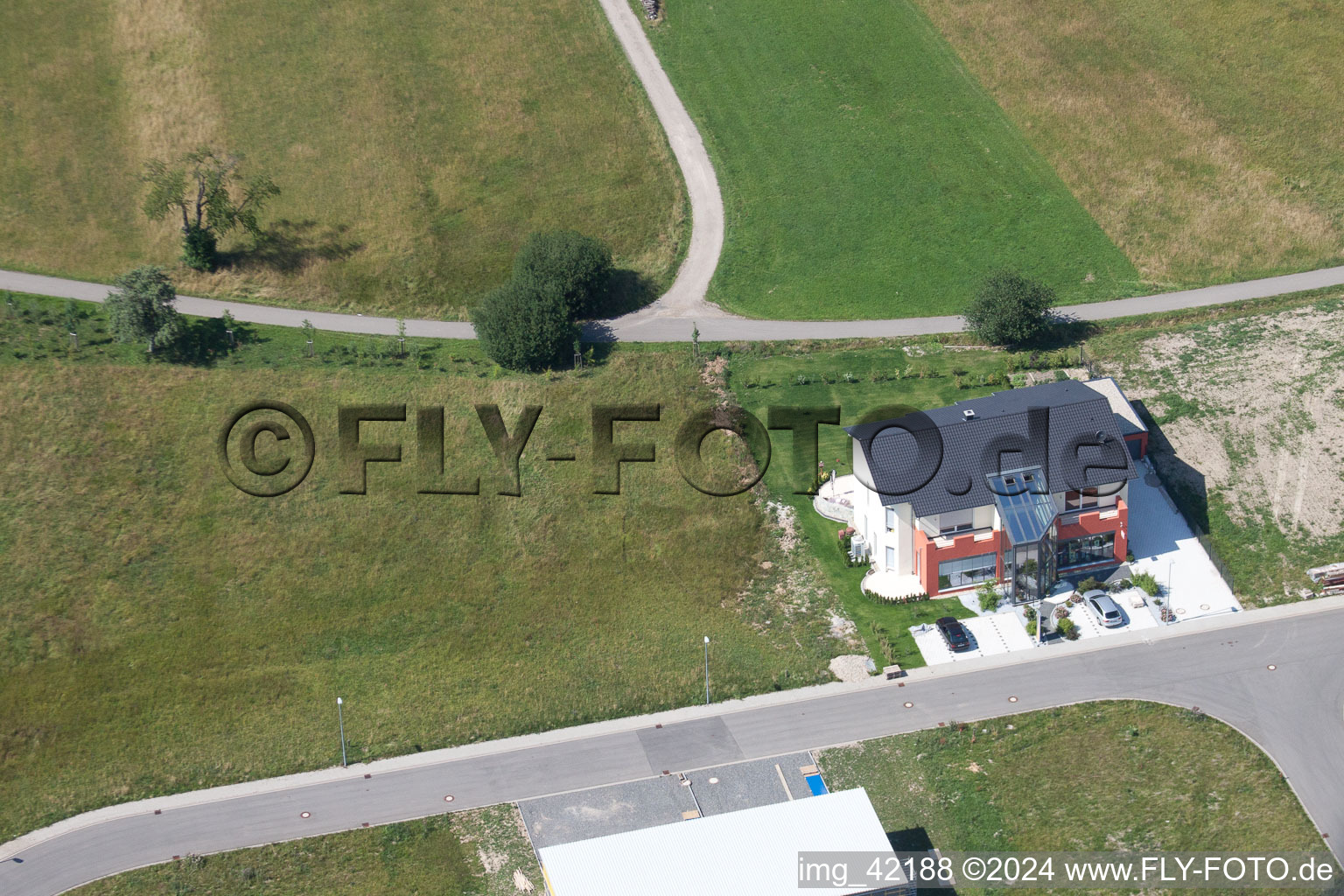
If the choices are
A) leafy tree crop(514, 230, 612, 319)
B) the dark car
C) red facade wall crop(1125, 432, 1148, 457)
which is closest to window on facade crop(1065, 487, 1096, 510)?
red facade wall crop(1125, 432, 1148, 457)

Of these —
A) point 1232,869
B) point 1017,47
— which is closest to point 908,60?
point 1017,47

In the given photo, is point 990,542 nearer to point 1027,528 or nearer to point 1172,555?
point 1027,528

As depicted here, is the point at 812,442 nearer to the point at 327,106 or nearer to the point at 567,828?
the point at 567,828

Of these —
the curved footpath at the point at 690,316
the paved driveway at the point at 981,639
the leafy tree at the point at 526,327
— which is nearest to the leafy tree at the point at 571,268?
the leafy tree at the point at 526,327

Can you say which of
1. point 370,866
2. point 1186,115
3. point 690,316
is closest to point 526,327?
point 690,316

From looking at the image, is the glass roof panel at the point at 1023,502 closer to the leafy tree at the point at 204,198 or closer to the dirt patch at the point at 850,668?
the dirt patch at the point at 850,668
